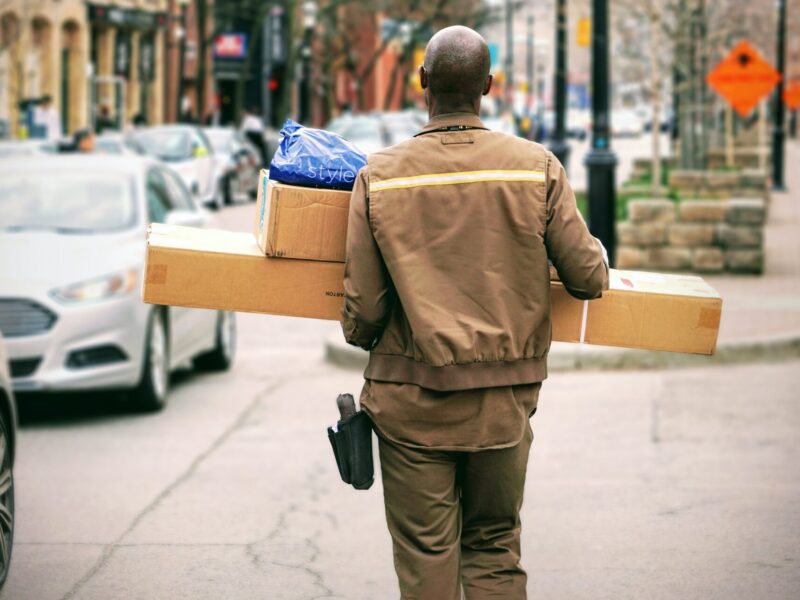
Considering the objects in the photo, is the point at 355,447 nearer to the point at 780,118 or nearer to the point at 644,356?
the point at 644,356

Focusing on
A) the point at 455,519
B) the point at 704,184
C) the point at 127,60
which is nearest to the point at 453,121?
the point at 455,519

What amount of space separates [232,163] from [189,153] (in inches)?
116

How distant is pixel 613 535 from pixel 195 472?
7.96 feet

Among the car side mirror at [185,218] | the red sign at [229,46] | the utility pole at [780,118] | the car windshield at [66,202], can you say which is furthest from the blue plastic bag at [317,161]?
the red sign at [229,46]

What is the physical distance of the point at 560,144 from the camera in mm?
29844

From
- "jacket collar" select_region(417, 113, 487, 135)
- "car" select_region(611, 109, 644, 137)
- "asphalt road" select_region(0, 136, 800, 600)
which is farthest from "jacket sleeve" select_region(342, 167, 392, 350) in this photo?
"car" select_region(611, 109, 644, 137)

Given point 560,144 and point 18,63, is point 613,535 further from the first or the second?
point 18,63

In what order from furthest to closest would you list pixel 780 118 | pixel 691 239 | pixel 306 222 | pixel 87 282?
pixel 780 118 < pixel 691 239 < pixel 87 282 < pixel 306 222

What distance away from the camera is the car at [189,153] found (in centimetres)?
2859

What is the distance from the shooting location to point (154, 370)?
967 centimetres

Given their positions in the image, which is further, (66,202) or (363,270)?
(66,202)

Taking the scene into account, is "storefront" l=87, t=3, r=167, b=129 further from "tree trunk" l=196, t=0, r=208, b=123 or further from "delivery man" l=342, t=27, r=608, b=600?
"delivery man" l=342, t=27, r=608, b=600

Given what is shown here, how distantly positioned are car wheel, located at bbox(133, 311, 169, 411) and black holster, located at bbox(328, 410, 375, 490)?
545cm

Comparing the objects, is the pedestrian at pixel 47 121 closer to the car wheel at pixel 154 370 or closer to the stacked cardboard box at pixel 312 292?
the car wheel at pixel 154 370
